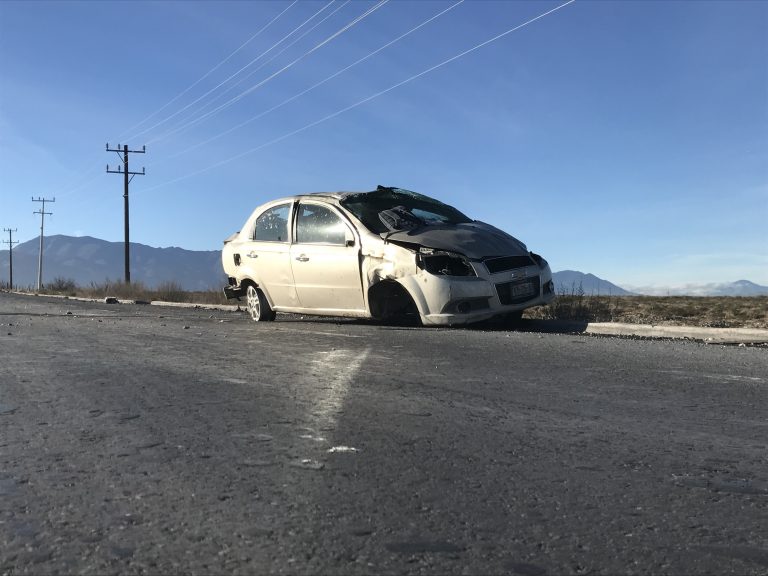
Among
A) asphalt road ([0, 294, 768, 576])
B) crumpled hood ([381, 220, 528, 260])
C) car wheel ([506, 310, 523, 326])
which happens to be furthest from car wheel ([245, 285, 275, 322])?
asphalt road ([0, 294, 768, 576])

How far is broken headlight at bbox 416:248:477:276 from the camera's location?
28.3 feet

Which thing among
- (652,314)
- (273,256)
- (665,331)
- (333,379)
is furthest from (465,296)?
(652,314)

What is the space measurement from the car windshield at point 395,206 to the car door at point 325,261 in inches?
11.4

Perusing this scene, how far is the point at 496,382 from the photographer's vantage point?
5277 millimetres

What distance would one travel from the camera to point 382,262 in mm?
8977

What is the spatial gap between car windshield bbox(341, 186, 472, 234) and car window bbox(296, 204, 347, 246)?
0.85ft

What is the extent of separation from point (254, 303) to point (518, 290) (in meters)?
4.20

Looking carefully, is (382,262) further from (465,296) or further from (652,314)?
(652,314)

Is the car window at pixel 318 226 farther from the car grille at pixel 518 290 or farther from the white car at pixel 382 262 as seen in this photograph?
the car grille at pixel 518 290

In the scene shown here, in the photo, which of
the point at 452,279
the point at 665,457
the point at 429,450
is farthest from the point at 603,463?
the point at 452,279

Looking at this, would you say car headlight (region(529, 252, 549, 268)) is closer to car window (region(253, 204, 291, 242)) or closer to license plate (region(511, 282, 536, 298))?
license plate (region(511, 282, 536, 298))

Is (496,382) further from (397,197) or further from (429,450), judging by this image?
(397,197)

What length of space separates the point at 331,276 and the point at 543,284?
272 centimetres

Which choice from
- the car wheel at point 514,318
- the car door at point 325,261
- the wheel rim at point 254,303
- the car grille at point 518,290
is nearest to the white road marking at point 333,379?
the car grille at point 518,290
